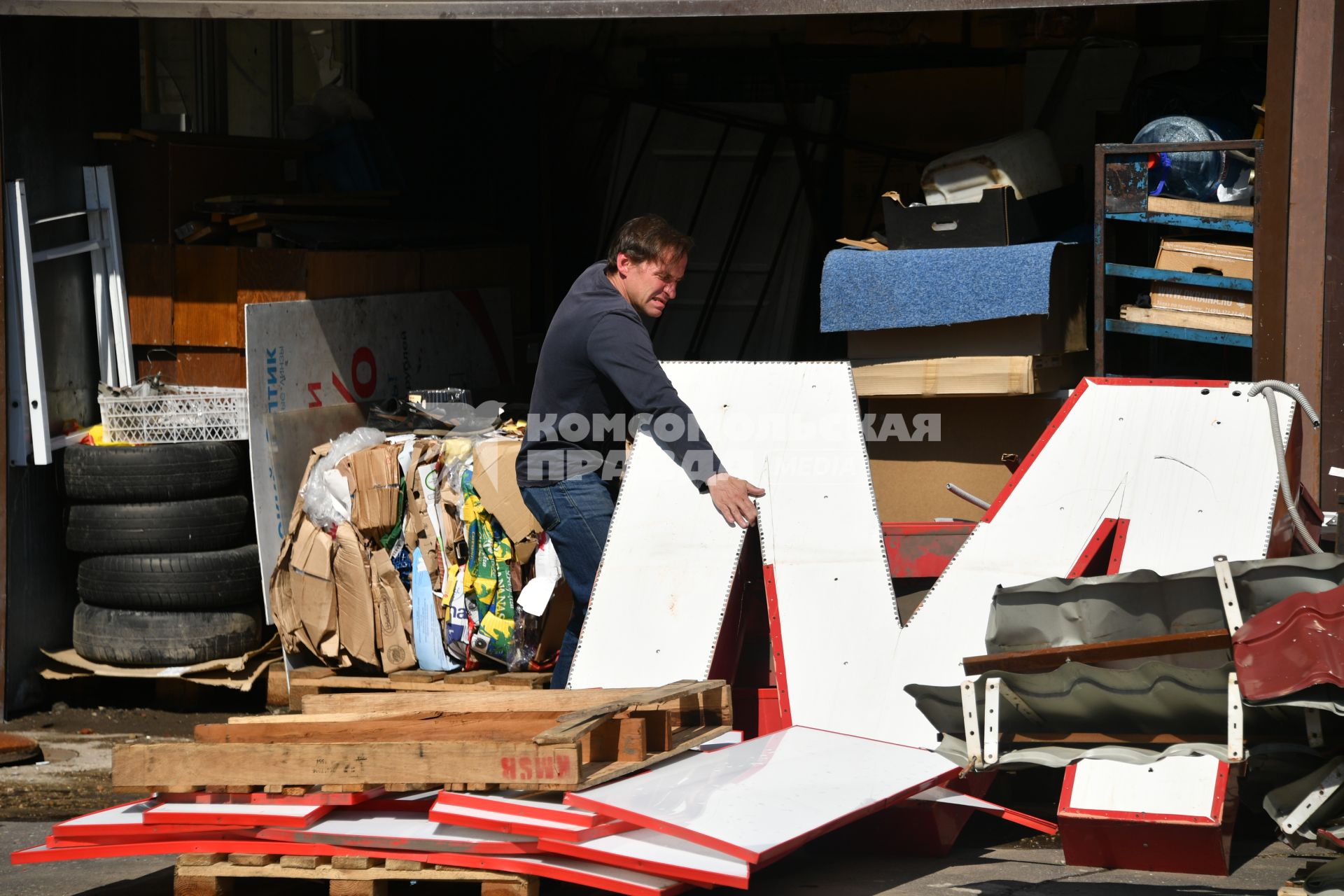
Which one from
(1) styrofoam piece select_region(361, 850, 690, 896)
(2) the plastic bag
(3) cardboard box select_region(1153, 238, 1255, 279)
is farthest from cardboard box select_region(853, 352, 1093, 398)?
(1) styrofoam piece select_region(361, 850, 690, 896)

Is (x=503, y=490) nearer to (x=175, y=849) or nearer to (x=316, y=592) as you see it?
(x=316, y=592)

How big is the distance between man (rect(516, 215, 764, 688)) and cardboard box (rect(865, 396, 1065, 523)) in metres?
1.38

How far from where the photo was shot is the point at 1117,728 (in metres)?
3.47

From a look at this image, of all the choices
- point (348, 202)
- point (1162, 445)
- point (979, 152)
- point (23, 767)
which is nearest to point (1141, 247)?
point (979, 152)

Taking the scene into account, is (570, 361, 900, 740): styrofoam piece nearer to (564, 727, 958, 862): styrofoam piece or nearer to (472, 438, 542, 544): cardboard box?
(564, 727, 958, 862): styrofoam piece

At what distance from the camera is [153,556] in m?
6.31

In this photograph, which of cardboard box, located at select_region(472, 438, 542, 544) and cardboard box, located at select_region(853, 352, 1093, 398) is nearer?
cardboard box, located at select_region(853, 352, 1093, 398)

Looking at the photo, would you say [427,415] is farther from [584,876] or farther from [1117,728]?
[1117,728]

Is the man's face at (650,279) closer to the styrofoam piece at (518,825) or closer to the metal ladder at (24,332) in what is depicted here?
the styrofoam piece at (518,825)

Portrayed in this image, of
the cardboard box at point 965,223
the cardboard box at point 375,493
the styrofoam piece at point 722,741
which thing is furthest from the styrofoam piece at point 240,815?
the cardboard box at point 965,223

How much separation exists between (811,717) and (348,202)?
4284 millimetres

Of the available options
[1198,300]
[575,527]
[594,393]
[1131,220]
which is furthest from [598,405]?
[1198,300]

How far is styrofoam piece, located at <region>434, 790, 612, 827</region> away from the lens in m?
3.75

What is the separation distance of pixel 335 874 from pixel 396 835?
196mm
